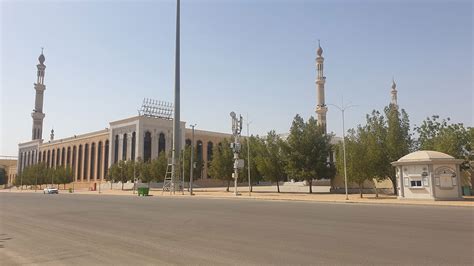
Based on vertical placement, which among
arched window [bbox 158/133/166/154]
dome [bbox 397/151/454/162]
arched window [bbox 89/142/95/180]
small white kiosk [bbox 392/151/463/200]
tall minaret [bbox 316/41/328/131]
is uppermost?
tall minaret [bbox 316/41/328/131]

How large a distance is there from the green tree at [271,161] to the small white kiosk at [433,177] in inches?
796

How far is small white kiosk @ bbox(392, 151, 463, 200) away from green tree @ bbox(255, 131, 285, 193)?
2023cm

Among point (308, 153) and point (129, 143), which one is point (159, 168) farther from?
point (308, 153)

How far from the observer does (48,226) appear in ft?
46.9

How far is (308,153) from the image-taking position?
49156mm

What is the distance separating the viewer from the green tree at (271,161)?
52.9 meters

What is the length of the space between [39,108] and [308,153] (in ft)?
324

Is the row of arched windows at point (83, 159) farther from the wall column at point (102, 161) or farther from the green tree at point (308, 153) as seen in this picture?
the green tree at point (308, 153)

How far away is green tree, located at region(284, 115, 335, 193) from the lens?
4878cm

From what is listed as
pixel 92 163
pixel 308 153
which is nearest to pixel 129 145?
pixel 92 163

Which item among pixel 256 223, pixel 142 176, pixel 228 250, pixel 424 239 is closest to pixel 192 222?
pixel 256 223

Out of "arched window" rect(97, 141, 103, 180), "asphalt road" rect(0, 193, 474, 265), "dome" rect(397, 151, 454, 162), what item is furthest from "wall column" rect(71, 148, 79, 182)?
"asphalt road" rect(0, 193, 474, 265)

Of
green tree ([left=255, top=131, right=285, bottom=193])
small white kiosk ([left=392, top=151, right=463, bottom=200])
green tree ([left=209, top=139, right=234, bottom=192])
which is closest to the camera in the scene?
small white kiosk ([left=392, top=151, right=463, bottom=200])

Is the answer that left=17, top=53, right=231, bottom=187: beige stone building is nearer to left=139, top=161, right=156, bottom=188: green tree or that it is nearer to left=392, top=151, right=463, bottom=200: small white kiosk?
left=139, top=161, right=156, bottom=188: green tree
